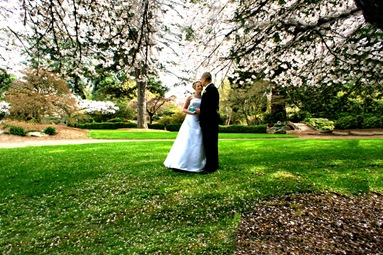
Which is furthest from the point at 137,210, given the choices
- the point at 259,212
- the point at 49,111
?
the point at 49,111

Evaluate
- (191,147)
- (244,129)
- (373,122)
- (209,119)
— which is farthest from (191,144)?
(373,122)

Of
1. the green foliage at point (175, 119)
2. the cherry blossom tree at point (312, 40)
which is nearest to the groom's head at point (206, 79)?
the cherry blossom tree at point (312, 40)

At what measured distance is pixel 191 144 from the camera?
536 cm

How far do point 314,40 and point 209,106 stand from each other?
3434 millimetres

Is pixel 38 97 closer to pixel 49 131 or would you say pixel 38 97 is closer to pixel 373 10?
pixel 49 131

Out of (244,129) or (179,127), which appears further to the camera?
(179,127)

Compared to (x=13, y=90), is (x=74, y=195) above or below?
below

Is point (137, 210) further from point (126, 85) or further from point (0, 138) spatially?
point (126, 85)

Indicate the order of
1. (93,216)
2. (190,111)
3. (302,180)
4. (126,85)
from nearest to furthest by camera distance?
(93,216)
(302,180)
(190,111)
(126,85)

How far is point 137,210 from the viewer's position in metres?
3.65

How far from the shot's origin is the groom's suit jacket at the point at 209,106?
202 inches

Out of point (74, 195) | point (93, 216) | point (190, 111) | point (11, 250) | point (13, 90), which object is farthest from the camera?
point (13, 90)

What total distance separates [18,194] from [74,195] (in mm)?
971

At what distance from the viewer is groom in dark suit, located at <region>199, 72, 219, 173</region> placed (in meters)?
5.14
